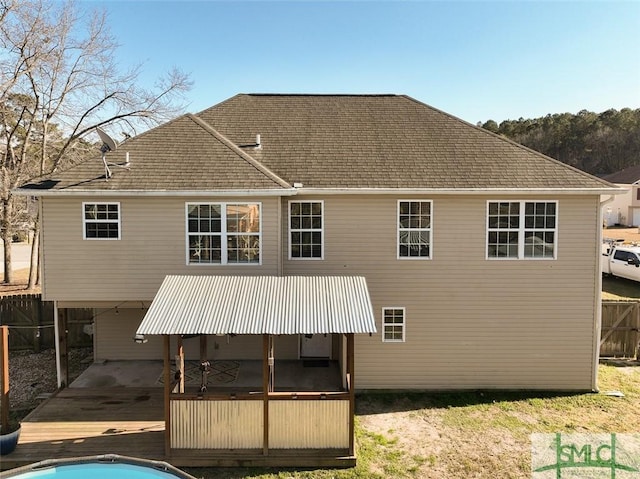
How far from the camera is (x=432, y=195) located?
9734 mm

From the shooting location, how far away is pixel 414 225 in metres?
9.87

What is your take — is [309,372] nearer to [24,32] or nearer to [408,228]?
[408,228]

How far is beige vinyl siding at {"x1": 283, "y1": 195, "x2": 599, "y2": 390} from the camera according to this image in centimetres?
983

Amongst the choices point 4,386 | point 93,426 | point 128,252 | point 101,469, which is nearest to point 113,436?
point 93,426

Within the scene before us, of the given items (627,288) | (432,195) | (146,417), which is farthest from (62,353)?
(627,288)

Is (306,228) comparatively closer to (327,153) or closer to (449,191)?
(327,153)

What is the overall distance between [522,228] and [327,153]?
5.37m

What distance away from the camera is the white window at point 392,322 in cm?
988

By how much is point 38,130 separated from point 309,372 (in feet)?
64.8

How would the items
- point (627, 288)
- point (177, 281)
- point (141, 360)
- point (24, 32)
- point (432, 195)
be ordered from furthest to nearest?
point (627, 288)
point (24, 32)
point (141, 360)
point (432, 195)
point (177, 281)

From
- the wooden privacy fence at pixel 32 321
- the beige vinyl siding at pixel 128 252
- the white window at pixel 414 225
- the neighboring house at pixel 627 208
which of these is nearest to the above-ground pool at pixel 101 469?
the beige vinyl siding at pixel 128 252

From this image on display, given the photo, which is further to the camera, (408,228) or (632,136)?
(632,136)

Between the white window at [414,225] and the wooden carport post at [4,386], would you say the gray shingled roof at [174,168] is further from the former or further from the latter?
the wooden carport post at [4,386]

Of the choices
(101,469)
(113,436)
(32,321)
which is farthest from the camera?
(32,321)
